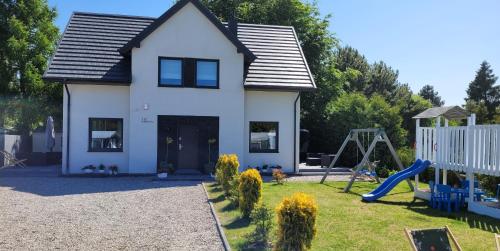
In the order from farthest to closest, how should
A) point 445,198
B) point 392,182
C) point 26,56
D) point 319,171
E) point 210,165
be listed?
point 26,56 < point 319,171 < point 210,165 < point 392,182 < point 445,198

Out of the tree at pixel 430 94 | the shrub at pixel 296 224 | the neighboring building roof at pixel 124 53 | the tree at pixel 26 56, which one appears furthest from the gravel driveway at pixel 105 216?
the tree at pixel 430 94

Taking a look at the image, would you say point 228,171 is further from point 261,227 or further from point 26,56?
point 26,56

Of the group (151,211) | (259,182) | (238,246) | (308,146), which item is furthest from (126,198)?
(308,146)

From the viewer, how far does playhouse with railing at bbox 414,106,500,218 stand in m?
10.8

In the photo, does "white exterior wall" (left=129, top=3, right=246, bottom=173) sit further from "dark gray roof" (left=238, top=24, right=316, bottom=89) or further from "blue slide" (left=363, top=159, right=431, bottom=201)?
"blue slide" (left=363, top=159, right=431, bottom=201)

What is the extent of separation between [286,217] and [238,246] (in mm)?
1344

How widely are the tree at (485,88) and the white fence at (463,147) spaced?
52.8 m

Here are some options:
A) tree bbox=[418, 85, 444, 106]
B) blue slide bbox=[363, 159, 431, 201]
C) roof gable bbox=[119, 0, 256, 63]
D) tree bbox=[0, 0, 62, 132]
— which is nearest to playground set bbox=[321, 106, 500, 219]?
blue slide bbox=[363, 159, 431, 201]

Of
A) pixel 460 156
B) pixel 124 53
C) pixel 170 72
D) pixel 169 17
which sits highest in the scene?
pixel 169 17

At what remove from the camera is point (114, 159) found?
1894cm

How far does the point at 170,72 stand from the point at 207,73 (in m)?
1.55

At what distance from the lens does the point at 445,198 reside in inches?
456

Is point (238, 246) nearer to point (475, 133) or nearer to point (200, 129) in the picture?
point (475, 133)

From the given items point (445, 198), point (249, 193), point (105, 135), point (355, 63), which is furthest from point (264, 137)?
point (355, 63)
